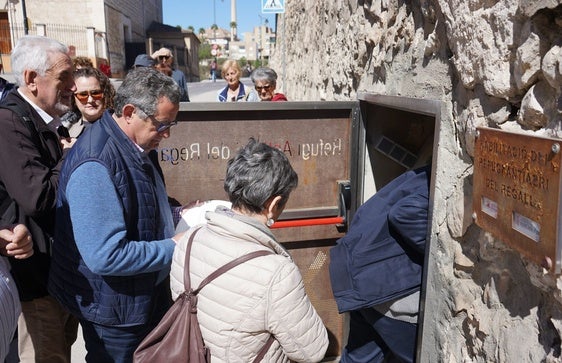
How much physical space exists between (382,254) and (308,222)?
83cm

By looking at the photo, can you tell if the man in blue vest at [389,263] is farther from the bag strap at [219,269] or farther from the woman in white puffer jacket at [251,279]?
the bag strap at [219,269]

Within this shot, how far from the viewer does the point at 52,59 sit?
2348mm

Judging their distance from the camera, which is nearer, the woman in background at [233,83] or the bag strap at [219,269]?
the bag strap at [219,269]

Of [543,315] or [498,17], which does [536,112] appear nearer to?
[498,17]

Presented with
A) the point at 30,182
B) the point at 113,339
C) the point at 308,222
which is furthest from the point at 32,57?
the point at 308,222

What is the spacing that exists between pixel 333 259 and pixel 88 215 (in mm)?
1128

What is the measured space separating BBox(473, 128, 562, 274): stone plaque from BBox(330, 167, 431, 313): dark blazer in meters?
0.55

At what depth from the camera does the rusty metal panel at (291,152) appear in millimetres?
2705

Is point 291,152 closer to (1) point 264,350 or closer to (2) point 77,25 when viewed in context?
(1) point 264,350

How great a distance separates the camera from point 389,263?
7.00ft

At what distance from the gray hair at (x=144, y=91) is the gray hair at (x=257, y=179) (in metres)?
0.47

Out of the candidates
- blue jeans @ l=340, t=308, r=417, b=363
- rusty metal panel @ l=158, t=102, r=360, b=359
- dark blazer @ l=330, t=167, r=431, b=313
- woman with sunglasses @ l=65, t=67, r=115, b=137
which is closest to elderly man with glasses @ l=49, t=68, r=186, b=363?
rusty metal panel @ l=158, t=102, r=360, b=359

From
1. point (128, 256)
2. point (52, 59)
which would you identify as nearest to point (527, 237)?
point (128, 256)

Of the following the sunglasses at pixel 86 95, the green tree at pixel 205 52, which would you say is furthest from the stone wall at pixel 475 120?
the green tree at pixel 205 52
